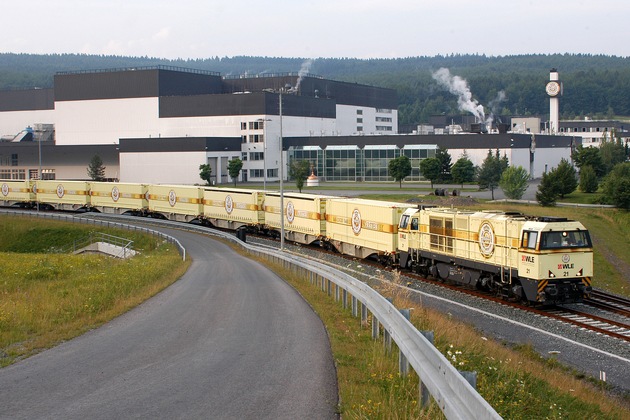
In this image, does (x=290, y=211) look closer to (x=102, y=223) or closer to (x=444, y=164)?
(x=102, y=223)

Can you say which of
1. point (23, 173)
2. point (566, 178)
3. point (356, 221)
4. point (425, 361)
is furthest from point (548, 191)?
point (23, 173)

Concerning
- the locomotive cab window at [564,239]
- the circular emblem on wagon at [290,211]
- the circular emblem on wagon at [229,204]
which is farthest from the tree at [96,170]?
the locomotive cab window at [564,239]

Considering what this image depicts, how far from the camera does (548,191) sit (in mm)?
60938

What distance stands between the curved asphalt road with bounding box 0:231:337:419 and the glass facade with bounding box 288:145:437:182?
80.3 metres

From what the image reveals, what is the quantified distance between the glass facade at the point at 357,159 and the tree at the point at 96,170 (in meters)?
27.2

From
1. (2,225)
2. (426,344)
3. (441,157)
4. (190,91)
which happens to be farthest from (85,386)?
(190,91)

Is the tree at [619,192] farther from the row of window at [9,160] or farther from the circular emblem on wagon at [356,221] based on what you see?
the row of window at [9,160]

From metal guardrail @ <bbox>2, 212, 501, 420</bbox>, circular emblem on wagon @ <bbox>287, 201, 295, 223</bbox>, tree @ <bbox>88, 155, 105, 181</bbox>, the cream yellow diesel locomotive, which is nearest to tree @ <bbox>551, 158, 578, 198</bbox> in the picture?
circular emblem on wagon @ <bbox>287, 201, 295, 223</bbox>

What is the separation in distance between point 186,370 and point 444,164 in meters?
74.8

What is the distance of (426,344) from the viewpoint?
9.43 m

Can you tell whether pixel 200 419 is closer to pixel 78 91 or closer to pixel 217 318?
pixel 217 318

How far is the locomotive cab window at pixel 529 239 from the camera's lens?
25672 millimetres

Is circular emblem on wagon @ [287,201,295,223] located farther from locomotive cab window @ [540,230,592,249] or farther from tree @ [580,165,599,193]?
tree @ [580,165,599,193]

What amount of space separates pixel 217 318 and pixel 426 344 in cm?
830
